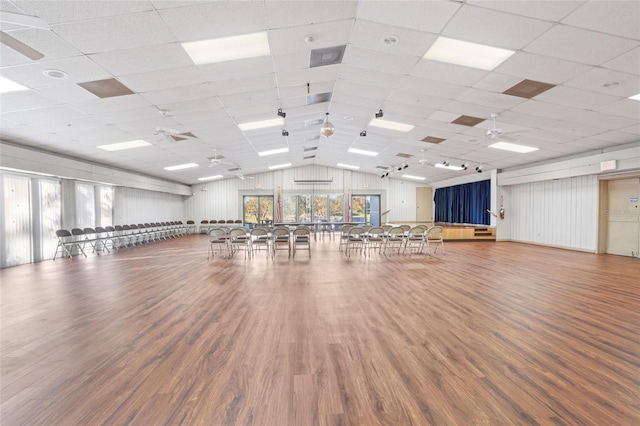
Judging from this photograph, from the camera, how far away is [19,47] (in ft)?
10.6

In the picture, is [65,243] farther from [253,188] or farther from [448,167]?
[448,167]

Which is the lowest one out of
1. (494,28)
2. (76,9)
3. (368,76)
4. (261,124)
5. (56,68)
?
(56,68)

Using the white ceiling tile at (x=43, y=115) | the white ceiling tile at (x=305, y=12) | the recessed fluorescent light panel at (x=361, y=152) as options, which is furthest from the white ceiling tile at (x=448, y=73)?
the recessed fluorescent light panel at (x=361, y=152)

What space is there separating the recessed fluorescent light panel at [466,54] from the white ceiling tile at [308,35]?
1375 millimetres

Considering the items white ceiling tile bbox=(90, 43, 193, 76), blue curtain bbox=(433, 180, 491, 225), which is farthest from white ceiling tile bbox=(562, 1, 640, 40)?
blue curtain bbox=(433, 180, 491, 225)

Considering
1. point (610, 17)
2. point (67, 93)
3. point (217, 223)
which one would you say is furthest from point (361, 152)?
point (67, 93)

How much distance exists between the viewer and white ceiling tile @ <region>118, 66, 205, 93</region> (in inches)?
170

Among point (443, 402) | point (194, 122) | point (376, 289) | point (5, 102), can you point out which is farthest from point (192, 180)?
point (443, 402)

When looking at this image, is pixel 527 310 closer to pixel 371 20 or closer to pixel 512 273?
pixel 512 273

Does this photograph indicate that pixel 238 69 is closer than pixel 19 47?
No

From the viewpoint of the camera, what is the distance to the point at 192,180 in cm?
1523

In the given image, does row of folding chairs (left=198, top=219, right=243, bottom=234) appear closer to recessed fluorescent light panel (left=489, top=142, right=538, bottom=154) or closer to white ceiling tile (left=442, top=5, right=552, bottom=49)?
recessed fluorescent light panel (left=489, top=142, right=538, bottom=154)

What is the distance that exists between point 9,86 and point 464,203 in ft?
53.9

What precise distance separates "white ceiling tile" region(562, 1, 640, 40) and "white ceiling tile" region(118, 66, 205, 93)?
4983 mm
